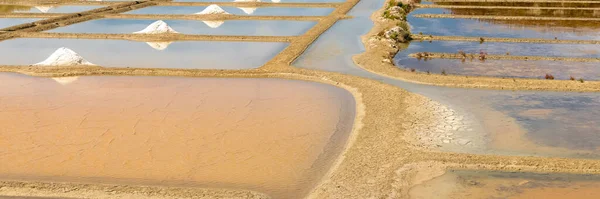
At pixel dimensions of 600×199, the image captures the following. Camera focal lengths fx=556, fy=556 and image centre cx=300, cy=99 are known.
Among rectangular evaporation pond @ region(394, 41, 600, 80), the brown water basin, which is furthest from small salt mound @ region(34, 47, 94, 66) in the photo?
rectangular evaporation pond @ region(394, 41, 600, 80)

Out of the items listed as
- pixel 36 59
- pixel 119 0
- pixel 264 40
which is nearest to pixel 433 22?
pixel 264 40

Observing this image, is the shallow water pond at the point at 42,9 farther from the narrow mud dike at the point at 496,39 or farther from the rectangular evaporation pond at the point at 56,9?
the narrow mud dike at the point at 496,39

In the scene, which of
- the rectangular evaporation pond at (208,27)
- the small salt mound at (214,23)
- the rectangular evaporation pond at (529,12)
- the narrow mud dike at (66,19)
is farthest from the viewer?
the rectangular evaporation pond at (529,12)

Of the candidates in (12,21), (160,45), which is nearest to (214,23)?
(160,45)

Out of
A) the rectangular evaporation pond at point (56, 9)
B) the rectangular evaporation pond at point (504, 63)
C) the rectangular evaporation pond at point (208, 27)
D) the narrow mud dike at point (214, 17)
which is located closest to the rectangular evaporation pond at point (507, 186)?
the rectangular evaporation pond at point (504, 63)

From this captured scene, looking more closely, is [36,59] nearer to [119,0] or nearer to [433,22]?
[433,22]

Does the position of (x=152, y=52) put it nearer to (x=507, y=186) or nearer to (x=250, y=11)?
(x=250, y=11)

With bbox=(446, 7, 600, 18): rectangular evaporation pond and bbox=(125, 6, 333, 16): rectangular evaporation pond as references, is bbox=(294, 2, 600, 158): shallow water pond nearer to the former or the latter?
bbox=(446, 7, 600, 18): rectangular evaporation pond
